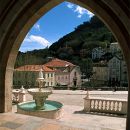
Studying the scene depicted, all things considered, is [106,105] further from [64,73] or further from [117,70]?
[117,70]

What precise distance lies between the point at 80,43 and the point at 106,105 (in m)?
98.9

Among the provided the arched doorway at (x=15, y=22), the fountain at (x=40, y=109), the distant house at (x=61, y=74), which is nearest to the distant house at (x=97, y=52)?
the distant house at (x=61, y=74)

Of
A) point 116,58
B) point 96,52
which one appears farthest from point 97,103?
point 96,52

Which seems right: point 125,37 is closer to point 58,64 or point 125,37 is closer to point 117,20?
point 117,20

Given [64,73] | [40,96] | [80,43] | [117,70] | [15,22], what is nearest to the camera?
[15,22]

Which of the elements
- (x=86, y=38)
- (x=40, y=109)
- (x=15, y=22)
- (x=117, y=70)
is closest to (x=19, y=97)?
(x=40, y=109)

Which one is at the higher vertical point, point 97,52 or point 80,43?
point 80,43

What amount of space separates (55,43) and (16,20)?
364ft

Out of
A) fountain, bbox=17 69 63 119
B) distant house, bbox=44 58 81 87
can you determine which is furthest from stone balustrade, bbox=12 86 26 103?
distant house, bbox=44 58 81 87

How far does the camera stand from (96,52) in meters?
95.8

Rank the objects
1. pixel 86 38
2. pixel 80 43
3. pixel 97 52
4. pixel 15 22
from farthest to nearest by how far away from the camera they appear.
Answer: pixel 86 38
pixel 80 43
pixel 97 52
pixel 15 22

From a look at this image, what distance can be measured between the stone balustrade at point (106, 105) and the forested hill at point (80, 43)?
239ft

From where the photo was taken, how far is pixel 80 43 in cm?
10919

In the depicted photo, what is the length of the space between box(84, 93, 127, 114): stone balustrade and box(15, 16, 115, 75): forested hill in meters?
72.9
